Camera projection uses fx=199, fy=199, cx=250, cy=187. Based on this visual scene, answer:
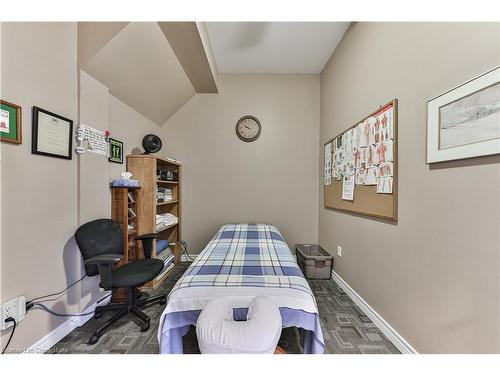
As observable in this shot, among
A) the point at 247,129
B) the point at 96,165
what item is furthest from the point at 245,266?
the point at 247,129

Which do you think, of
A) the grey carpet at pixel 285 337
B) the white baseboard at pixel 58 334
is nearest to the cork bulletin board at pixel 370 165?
the grey carpet at pixel 285 337

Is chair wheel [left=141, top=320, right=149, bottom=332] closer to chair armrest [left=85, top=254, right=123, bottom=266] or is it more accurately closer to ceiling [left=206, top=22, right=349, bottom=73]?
chair armrest [left=85, top=254, right=123, bottom=266]

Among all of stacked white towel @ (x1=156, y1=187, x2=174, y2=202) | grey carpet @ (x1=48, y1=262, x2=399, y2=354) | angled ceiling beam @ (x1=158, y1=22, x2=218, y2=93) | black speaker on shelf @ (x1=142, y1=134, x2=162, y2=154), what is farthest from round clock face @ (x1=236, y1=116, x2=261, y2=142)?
grey carpet @ (x1=48, y1=262, x2=399, y2=354)

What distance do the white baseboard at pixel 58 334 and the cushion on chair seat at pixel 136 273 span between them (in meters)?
0.44

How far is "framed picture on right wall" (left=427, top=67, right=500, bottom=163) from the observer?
874 millimetres

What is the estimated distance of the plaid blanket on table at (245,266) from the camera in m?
1.21

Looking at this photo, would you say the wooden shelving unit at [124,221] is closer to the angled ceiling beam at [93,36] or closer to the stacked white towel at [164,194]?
the stacked white towel at [164,194]

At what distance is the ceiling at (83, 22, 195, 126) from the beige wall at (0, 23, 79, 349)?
0.81ft

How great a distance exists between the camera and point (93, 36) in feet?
5.30

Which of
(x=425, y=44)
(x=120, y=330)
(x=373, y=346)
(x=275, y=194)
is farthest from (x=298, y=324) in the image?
(x=275, y=194)

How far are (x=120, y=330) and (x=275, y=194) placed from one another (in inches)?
89.8

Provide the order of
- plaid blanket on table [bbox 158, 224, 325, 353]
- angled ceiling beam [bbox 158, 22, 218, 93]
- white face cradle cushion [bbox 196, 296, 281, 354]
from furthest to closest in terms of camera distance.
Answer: angled ceiling beam [bbox 158, 22, 218, 93], plaid blanket on table [bbox 158, 224, 325, 353], white face cradle cushion [bbox 196, 296, 281, 354]

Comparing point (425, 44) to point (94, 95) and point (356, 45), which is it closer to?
point (356, 45)

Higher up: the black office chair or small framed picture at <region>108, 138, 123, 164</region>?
small framed picture at <region>108, 138, 123, 164</region>
